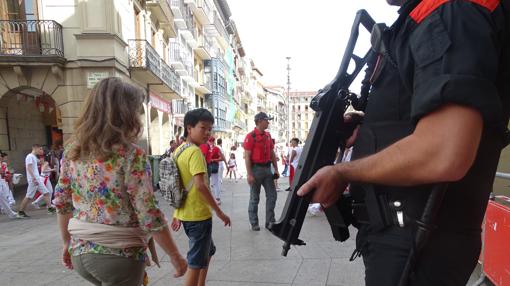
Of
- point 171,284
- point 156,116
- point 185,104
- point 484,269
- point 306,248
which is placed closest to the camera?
point 484,269

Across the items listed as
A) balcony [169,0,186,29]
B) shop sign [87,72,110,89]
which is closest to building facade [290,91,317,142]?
balcony [169,0,186,29]

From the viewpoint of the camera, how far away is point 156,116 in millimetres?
18688

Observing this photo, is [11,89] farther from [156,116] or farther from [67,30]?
[156,116]

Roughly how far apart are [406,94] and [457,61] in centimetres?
24

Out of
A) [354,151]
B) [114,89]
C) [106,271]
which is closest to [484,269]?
[354,151]

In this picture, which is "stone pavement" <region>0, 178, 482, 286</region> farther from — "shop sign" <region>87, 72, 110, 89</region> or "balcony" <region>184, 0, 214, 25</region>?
"balcony" <region>184, 0, 214, 25</region>

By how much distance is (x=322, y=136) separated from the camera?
1.44 meters

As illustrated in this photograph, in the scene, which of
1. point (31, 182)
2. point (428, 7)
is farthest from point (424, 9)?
point (31, 182)

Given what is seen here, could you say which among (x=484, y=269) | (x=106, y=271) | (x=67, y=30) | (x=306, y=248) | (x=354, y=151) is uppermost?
(x=67, y=30)

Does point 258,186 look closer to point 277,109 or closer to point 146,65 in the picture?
point 146,65

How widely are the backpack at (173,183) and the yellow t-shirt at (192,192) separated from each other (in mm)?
36

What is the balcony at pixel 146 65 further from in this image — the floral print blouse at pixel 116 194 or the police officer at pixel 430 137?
the police officer at pixel 430 137

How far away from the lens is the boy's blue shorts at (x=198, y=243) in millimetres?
3135

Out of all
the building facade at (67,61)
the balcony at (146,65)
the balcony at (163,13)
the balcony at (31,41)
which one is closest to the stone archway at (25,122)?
the building facade at (67,61)
